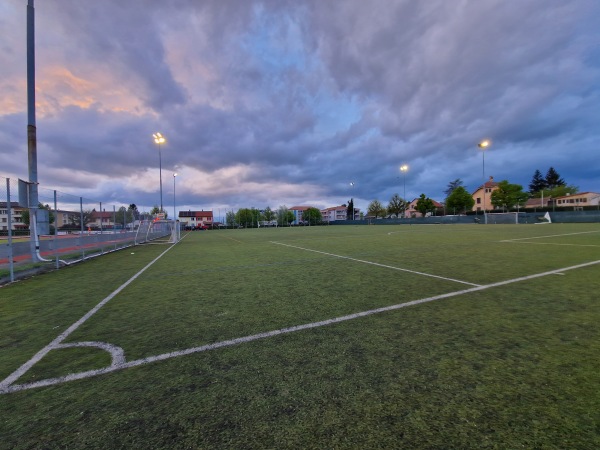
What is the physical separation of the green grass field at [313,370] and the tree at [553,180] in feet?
467

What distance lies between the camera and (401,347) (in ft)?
9.32

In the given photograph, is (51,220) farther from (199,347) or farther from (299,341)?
(299,341)

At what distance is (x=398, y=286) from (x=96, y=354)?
4.72 m

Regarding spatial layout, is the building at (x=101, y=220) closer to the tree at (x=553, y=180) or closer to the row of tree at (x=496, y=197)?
the row of tree at (x=496, y=197)

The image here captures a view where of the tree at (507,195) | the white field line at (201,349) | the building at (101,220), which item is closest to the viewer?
the white field line at (201,349)

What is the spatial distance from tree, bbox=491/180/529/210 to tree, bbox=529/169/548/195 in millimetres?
46459

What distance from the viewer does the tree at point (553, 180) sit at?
109625 millimetres

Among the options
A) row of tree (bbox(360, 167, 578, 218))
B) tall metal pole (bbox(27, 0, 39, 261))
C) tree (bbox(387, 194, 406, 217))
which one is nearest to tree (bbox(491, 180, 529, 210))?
row of tree (bbox(360, 167, 578, 218))

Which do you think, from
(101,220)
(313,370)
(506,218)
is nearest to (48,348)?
(313,370)

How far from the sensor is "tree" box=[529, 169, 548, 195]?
112m

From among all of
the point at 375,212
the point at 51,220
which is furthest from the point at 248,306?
the point at 375,212

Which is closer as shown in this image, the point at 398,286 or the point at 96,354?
the point at 96,354

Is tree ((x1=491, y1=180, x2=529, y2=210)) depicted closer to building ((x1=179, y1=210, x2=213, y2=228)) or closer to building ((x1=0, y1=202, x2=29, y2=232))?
building ((x1=0, y1=202, x2=29, y2=232))

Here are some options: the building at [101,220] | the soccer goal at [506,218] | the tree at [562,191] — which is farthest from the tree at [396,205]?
the building at [101,220]
